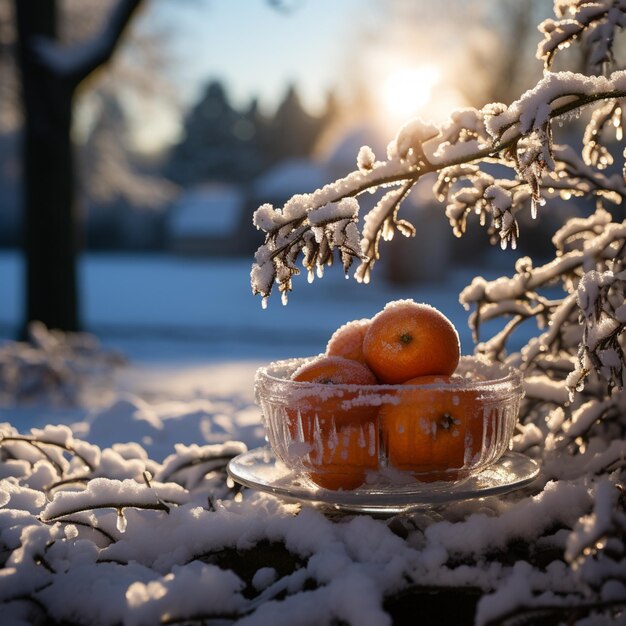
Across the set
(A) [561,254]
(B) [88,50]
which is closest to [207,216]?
(B) [88,50]

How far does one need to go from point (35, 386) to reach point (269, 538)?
495 cm

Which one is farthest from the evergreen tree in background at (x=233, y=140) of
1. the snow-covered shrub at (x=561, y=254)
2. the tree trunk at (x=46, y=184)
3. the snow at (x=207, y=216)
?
the snow-covered shrub at (x=561, y=254)

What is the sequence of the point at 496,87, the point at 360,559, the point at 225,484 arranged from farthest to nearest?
1. the point at 496,87
2. the point at 225,484
3. the point at 360,559

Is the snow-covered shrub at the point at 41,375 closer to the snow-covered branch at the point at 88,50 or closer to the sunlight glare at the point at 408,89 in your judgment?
the snow-covered branch at the point at 88,50

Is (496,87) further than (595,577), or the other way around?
(496,87)

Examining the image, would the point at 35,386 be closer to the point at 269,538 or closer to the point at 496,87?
the point at 269,538

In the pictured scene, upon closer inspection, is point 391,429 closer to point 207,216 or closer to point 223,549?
point 223,549

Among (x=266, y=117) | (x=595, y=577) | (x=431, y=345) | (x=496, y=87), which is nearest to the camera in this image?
(x=595, y=577)

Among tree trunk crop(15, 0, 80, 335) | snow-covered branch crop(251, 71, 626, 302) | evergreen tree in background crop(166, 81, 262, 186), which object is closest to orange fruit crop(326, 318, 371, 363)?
snow-covered branch crop(251, 71, 626, 302)

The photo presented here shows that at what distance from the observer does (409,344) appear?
151 cm

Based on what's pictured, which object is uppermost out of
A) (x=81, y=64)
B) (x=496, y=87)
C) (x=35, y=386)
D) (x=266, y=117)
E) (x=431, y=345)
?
(x=266, y=117)

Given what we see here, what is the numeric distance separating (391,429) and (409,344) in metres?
0.17

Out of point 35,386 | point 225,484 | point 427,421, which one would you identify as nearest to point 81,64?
point 35,386

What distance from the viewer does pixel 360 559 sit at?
4.08 feet
